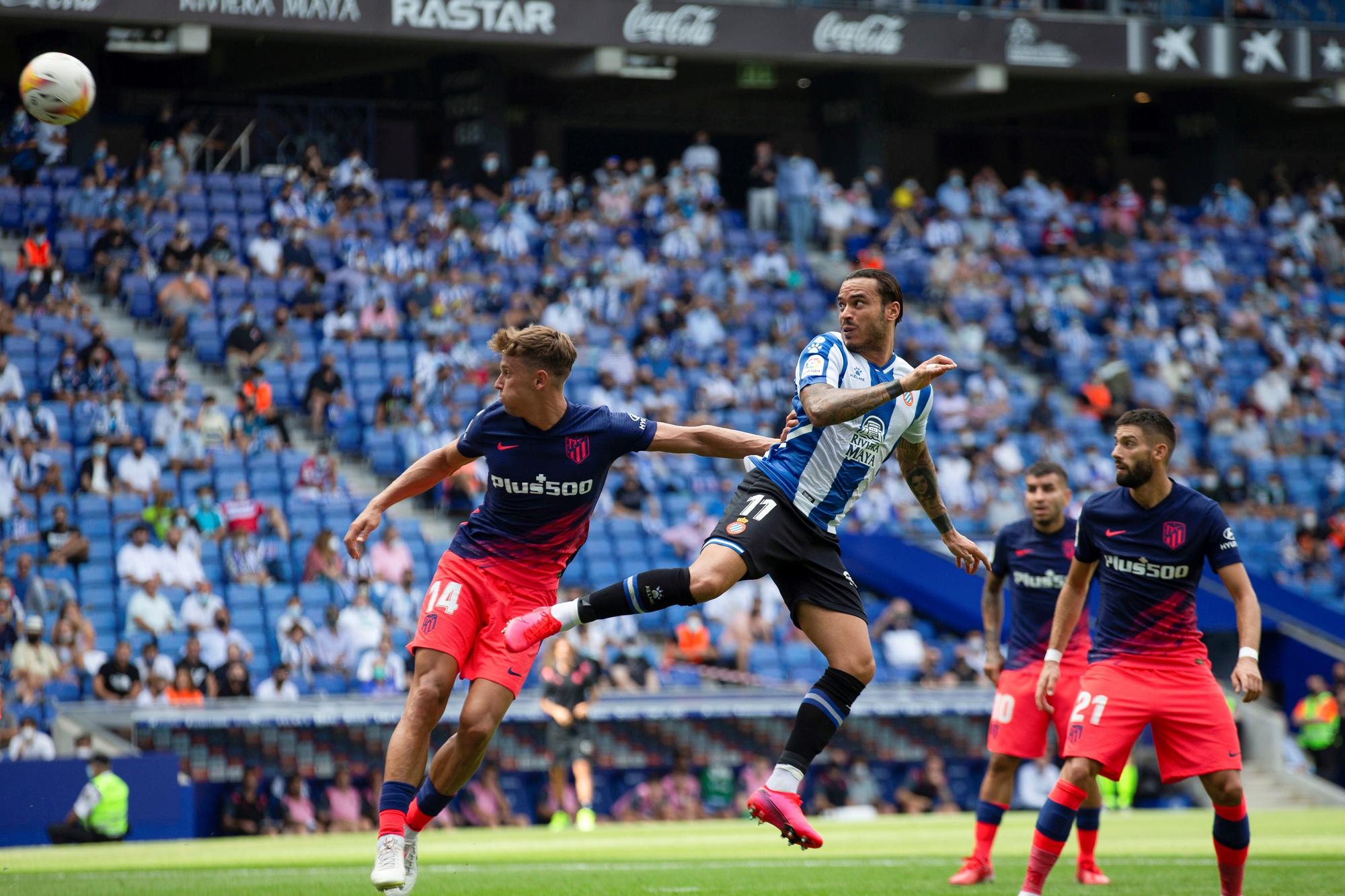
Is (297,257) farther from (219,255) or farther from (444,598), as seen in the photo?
(444,598)

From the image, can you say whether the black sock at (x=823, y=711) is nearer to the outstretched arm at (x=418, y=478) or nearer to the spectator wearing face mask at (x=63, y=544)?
the outstretched arm at (x=418, y=478)

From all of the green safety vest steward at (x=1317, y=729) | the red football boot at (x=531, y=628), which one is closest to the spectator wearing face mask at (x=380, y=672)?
the red football boot at (x=531, y=628)

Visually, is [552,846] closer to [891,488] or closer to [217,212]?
[891,488]

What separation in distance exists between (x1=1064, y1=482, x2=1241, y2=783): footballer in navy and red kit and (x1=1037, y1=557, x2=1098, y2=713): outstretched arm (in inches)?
4.1

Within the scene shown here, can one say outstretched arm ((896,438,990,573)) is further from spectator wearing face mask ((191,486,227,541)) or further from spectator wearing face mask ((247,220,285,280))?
spectator wearing face mask ((247,220,285,280))

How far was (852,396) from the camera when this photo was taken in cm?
797

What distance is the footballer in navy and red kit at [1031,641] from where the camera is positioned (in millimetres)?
11648

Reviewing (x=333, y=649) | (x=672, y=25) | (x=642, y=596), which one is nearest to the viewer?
(x=642, y=596)

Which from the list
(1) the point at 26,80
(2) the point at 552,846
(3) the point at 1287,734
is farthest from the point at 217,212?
(3) the point at 1287,734

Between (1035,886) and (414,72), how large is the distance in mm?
26684

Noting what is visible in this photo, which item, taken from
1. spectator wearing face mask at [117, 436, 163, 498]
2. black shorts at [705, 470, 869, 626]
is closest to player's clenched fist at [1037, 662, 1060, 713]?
black shorts at [705, 470, 869, 626]

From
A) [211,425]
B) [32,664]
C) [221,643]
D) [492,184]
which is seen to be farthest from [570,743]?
[492,184]

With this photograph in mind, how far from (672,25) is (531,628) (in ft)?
74.3

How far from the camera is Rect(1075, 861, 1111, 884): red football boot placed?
10.9m
